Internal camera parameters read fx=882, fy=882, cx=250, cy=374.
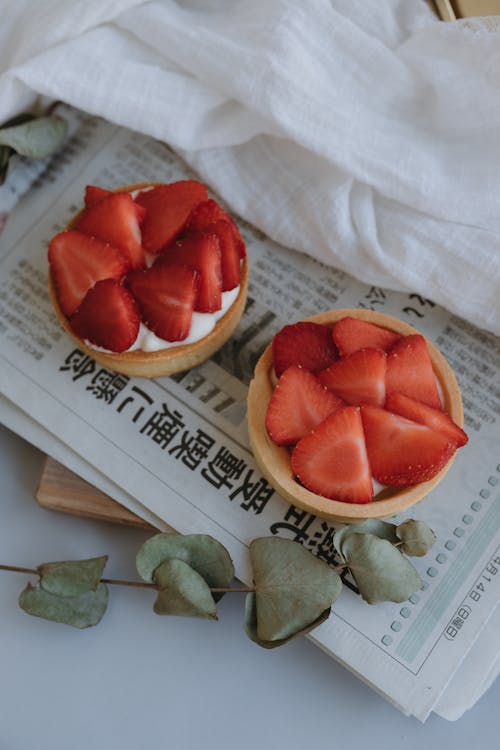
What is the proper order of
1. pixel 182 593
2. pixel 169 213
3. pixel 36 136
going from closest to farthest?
pixel 182 593, pixel 169 213, pixel 36 136

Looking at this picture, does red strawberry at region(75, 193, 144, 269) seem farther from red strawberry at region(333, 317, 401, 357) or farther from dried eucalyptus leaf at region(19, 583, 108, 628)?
dried eucalyptus leaf at region(19, 583, 108, 628)

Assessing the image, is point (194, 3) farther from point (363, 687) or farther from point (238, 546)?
point (363, 687)

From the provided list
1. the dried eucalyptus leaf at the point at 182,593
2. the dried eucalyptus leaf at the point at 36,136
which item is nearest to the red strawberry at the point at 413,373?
the dried eucalyptus leaf at the point at 182,593

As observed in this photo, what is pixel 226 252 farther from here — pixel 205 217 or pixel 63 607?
pixel 63 607

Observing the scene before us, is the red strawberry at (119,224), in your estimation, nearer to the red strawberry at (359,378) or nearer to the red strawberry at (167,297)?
the red strawberry at (167,297)

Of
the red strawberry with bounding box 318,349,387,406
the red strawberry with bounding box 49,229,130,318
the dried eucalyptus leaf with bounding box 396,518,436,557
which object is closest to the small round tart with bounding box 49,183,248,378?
the red strawberry with bounding box 49,229,130,318

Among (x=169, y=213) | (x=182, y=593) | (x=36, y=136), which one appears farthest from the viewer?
(x=36, y=136)

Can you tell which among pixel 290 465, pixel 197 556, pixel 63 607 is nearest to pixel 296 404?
pixel 290 465
